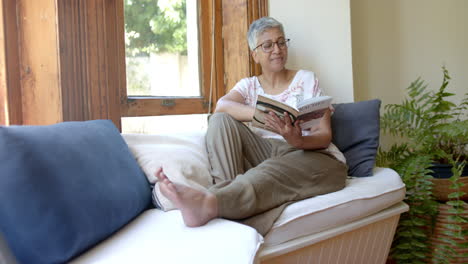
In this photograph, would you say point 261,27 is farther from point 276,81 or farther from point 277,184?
point 277,184

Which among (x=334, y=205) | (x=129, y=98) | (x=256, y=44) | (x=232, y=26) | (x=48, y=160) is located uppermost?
(x=232, y=26)

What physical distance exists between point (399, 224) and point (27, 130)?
1625 mm

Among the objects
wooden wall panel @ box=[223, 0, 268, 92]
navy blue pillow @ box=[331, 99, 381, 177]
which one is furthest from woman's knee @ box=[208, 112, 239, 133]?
wooden wall panel @ box=[223, 0, 268, 92]

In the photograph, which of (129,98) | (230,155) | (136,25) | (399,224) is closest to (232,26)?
(136,25)

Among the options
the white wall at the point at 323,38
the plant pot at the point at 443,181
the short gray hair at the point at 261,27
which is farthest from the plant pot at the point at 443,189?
the short gray hair at the point at 261,27

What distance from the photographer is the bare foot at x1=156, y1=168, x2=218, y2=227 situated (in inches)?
42.1

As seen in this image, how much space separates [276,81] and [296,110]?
706 mm

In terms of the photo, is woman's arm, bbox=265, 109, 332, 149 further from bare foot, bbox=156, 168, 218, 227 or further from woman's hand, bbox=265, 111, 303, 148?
bare foot, bbox=156, 168, 218, 227

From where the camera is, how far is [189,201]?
1.08m

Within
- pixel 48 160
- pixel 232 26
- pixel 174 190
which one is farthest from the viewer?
pixel 232 26

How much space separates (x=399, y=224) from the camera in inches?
70.3

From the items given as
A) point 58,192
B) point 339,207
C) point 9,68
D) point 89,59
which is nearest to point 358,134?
Result: point 339,207

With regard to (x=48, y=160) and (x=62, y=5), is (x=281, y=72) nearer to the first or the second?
(x=62, y=5)

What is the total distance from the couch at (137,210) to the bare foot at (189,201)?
3 cm
